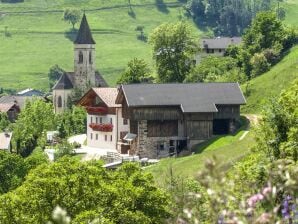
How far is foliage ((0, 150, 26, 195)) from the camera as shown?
204ft

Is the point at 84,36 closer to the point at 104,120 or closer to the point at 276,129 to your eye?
the point at 104,120

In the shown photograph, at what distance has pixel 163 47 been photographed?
4225 inches

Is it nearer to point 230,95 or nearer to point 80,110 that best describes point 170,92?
point 230,95

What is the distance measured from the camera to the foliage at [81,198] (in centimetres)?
3694

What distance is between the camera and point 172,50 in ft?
355

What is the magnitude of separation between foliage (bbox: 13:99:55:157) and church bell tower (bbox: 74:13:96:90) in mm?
26159

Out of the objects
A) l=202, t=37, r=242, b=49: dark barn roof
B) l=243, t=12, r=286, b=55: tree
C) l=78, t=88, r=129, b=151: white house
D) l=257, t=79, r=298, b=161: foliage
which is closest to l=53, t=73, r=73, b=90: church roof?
l=202, t=37, r=242, b=49: dark barn roof

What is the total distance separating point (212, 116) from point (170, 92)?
4544 millimetres

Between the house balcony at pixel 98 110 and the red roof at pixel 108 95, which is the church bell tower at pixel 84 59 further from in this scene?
the red roof at pixel 108 95

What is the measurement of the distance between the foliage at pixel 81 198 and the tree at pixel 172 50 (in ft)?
223

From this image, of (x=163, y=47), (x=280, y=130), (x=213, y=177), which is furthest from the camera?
(x=163, y=47)

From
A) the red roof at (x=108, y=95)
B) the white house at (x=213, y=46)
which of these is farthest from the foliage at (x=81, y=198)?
the white house at (x=213, y=46)

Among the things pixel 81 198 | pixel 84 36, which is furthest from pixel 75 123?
pixel 81 198

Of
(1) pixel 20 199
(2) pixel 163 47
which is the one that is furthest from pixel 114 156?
(1) pixel 20 199
